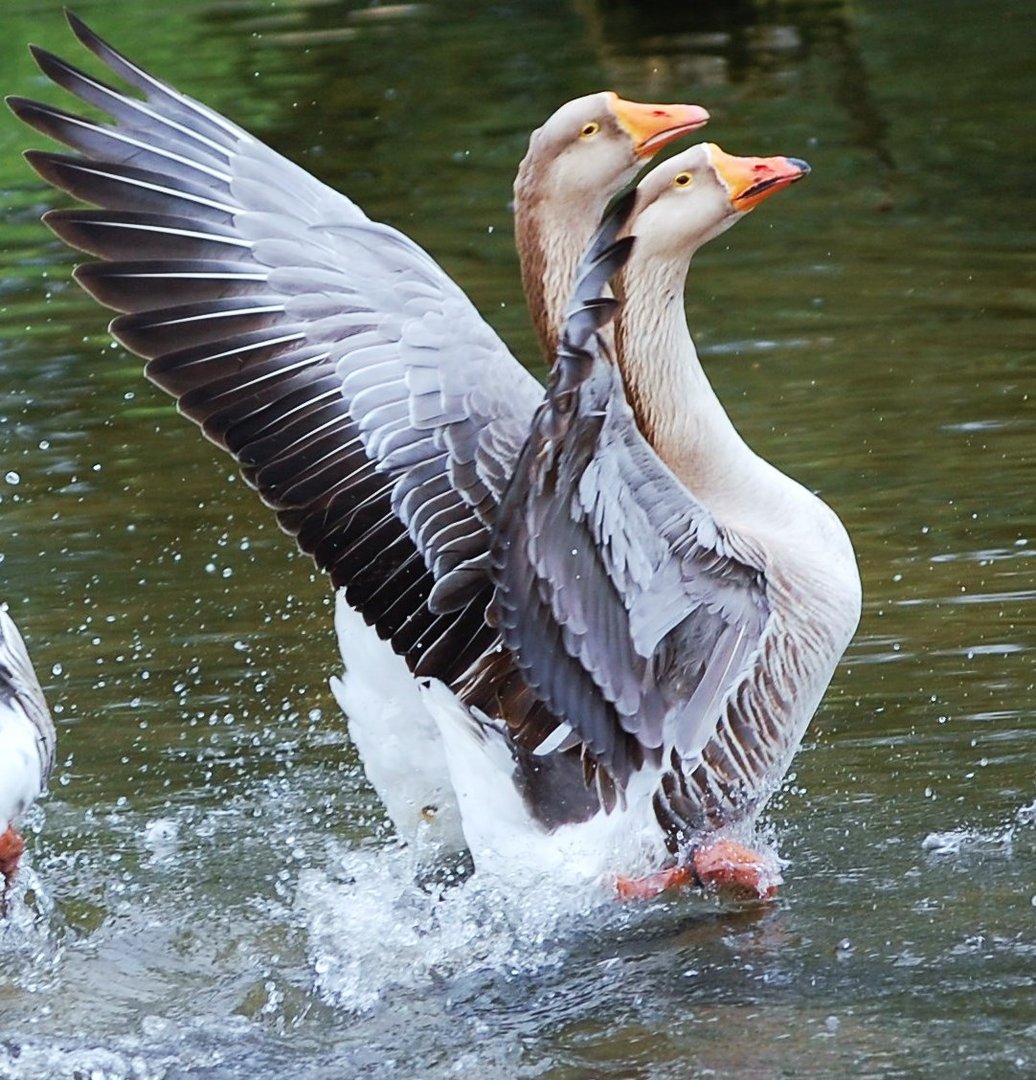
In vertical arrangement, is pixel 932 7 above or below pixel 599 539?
below

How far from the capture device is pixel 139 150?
545cm

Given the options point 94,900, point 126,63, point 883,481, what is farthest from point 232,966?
point 883,481

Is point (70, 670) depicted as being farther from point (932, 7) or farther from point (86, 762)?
point (932, 7)

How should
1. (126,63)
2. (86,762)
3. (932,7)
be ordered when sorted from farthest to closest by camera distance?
1. (932,7)
2. (86,762)
3. (126,63)

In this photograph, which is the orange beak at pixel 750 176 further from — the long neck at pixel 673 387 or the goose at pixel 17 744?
the goose at pixel 17 744

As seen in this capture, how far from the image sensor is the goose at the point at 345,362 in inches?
201

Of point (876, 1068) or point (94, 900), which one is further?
point (94, 900)

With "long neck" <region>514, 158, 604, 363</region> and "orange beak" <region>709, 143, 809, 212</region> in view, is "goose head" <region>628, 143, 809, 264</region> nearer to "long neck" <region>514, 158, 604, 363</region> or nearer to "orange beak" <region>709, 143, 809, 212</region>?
"orange beak" <region>709, 143, 809, 212</region>

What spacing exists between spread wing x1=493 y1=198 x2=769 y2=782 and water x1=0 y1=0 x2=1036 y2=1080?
0.58 metres

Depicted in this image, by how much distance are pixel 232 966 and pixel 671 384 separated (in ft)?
5.74

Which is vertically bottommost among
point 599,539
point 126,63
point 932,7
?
point 932,7

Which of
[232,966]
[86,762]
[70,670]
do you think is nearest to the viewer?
[232,966]

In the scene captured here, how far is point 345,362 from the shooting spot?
17.4 feet

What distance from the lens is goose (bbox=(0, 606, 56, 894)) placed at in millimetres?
5141
